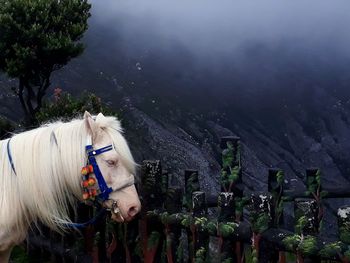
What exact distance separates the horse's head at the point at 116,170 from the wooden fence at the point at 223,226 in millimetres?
745

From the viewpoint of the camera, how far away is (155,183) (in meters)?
4.42

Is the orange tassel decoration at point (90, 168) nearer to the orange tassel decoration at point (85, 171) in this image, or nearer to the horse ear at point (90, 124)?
the orange tassel decoration at point (85, 171)

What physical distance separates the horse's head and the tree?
17.3 ft

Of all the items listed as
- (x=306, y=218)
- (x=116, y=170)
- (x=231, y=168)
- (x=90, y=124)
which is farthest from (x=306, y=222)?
(x=90, y=124)

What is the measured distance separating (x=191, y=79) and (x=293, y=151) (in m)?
4.02

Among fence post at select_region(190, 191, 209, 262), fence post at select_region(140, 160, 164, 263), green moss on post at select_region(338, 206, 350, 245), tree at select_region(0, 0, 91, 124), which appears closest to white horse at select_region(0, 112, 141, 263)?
fence post at select_region(190, 191, 209, 262)

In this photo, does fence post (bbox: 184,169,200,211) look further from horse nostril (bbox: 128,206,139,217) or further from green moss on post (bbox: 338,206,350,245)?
green moss on post (bbox: 338,206,350,245)

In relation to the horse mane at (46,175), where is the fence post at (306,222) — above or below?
below

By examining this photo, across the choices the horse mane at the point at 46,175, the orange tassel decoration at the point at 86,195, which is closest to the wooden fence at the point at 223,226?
the horse mane at the point at 46,175

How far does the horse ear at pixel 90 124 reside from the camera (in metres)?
3.33

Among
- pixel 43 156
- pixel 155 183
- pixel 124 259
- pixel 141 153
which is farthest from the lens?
pixel 141 153

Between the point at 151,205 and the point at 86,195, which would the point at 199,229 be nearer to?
the point at 151,205

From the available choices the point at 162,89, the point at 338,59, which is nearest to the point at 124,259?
the point at 162,89

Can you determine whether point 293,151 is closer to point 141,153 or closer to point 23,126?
point 141,153
